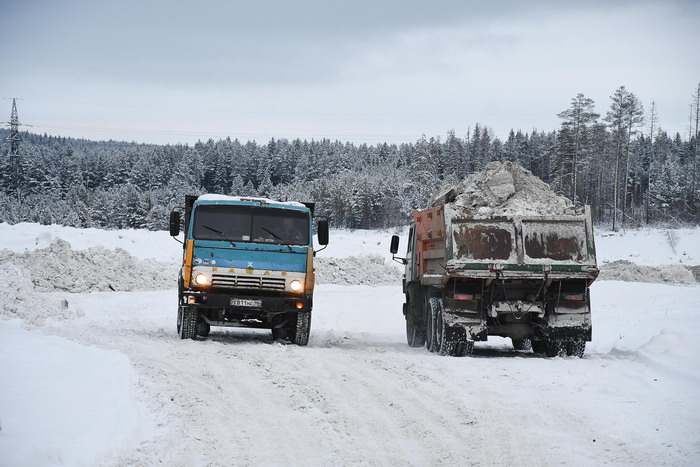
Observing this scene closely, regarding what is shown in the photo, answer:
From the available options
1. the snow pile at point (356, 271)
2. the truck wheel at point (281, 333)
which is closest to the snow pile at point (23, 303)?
the truck wheel at point (281, 333)

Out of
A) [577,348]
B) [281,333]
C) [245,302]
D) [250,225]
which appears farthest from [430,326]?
[250,225]

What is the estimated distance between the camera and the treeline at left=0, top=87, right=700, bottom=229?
233 feet

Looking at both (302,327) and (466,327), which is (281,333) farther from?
(466,327)

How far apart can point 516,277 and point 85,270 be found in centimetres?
1899

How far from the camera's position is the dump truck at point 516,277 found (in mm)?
12070

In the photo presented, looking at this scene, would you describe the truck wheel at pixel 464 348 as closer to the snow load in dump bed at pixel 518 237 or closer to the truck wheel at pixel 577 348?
the snow load in dump bed at pixel 518 237

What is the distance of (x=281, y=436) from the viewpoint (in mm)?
6535

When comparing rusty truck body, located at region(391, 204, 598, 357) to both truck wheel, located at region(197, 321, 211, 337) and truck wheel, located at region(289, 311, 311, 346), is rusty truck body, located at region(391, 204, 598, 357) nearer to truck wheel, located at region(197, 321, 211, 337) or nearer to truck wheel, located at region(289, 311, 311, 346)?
truck wheel, located at region(289, 311, 311, 346)

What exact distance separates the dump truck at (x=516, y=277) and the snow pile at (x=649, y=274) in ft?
78.2

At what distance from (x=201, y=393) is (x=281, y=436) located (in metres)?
2.01

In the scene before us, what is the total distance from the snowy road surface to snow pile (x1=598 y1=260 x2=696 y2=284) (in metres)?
21.0

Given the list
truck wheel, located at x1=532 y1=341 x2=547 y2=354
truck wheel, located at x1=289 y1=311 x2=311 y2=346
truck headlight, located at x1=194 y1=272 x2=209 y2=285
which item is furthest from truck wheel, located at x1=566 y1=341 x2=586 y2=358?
truck headlight, located at x1=194 y1=272 x2=209 y2=285

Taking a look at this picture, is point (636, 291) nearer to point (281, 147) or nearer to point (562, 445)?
point (562, 445)

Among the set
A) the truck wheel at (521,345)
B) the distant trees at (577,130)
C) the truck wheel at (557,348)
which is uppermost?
the distant trees at (577,130)
